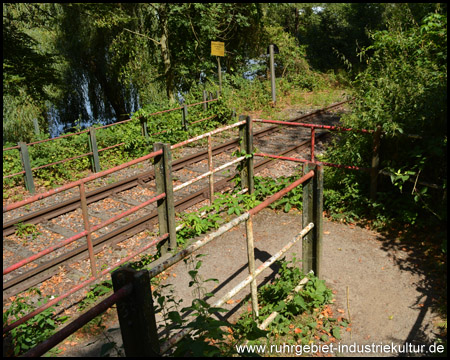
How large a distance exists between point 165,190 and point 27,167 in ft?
18.6

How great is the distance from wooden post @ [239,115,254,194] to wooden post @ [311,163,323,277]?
9.30 ft

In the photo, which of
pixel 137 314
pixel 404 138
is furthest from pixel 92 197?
pixel 137 314

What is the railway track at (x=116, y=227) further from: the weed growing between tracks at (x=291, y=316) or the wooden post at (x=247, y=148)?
the weed growing between tracks at (x=291, y=316)

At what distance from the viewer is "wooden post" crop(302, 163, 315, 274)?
4.23m

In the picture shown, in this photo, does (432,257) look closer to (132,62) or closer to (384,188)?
(384,188)

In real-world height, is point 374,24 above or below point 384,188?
above

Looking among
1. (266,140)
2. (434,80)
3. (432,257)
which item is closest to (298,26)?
(266,140)

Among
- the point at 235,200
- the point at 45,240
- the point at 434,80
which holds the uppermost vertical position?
the point at 434,80

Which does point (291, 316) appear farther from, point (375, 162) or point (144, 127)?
point (144, 127)

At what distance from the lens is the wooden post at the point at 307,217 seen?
4.23m

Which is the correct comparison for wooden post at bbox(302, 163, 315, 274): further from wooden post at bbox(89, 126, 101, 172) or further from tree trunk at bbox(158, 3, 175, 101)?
tree trunk at bbox(158, 3, 175, 101)

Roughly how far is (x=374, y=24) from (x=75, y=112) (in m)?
18.0

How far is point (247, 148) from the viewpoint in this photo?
7043 mm

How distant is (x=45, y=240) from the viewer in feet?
23.1
